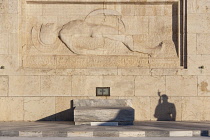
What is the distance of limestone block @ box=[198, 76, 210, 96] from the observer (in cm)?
1401

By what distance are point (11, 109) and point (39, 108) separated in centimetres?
87

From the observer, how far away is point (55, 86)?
13.9 m

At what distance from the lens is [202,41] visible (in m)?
14.1

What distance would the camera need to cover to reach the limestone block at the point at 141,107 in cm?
1391

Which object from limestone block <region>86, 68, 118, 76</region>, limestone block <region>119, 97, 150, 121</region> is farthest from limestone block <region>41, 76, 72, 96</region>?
limestone block <region>119, 97, 150, 121</region>

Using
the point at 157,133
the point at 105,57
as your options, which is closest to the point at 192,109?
the point at 105,57

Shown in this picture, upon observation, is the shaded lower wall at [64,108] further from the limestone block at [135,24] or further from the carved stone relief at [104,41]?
the limestone block at [135,24]

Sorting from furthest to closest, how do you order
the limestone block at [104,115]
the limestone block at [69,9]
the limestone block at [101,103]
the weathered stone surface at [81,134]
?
the limestone block at [69,9]
the limestone block at [101,103]
the limestone block at [104,115]
the weathered stone surface at [81,134]

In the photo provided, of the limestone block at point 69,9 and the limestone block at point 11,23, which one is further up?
the limestone block at point 69,9

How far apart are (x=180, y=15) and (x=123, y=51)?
2.19m

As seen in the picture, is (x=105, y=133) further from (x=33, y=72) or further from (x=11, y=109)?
(x=11, y=109)

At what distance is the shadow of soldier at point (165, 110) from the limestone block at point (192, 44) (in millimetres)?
1631

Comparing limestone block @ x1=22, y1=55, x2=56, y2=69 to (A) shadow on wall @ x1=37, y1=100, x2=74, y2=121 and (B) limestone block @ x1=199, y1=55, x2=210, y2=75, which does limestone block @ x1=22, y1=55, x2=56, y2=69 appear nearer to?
(A) shadow on wall @ x1=37, y1=100, x2=74, y2=121

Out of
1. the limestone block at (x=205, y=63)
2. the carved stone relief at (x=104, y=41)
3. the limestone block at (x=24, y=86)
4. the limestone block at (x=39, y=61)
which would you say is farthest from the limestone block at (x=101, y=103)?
the limestone block at (x=205, y=63)
